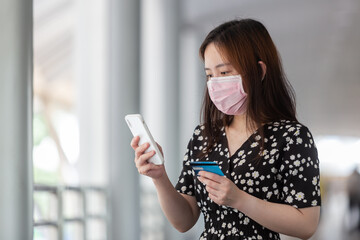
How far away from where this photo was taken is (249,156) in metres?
1.84

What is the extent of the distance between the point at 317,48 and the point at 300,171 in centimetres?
866

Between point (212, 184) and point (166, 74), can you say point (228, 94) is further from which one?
point (166, 74)

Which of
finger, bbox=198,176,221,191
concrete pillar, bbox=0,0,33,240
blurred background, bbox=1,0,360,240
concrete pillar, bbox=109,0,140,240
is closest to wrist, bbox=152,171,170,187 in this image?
finger, bbox=198,176,221,191

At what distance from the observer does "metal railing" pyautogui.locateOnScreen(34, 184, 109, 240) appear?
4.64 meters

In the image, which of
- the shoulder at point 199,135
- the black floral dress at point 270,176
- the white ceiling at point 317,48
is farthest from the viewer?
the white ceiling at point 317,48

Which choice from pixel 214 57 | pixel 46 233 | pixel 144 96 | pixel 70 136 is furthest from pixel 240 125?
pixel 70 136

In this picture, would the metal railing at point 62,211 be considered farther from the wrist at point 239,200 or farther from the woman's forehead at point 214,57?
the wrist at point 239,200

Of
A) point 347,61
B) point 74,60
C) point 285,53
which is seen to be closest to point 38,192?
point 74,60

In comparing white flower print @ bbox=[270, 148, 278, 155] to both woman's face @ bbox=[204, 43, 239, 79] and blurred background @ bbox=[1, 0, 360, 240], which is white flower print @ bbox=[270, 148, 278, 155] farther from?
blurred background @ bbox=[1, 0, 360, 240]

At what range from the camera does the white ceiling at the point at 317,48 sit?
9242mm

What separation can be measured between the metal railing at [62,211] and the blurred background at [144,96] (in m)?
0.01

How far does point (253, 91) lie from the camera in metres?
1.86

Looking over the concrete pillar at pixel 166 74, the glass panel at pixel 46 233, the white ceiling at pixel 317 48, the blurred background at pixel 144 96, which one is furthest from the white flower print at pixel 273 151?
the white ceiling at pixel 317 48

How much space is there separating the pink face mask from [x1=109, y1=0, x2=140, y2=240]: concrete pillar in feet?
10.5
